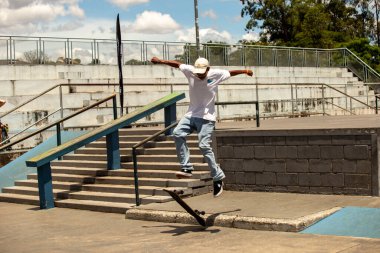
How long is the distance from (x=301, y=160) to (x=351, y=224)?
8.19ft

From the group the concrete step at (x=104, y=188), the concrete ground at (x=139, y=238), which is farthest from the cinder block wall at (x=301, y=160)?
the concrete ground at (x=139, y=238)

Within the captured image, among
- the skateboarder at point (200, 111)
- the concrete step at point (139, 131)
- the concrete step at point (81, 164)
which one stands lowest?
the concrete step at point (81, 164)

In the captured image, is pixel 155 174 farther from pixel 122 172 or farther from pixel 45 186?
pixel 45 186

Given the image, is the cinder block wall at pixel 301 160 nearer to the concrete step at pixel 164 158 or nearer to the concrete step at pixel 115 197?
the concrete step at pixel 164 158

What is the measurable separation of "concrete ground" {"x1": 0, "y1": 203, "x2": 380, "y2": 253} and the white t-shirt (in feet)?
5.17

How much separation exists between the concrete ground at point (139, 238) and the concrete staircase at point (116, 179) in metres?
0.73

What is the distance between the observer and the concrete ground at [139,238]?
23.7 ft

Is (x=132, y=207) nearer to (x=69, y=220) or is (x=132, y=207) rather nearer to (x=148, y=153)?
(x=69, y=220)

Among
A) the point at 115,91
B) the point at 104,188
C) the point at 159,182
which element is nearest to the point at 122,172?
the point at 104,188

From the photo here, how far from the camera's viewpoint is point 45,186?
11.4 metres

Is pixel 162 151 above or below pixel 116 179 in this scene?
above

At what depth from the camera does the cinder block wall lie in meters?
9.65

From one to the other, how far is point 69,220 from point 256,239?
11.8 feet

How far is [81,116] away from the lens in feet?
59.0
